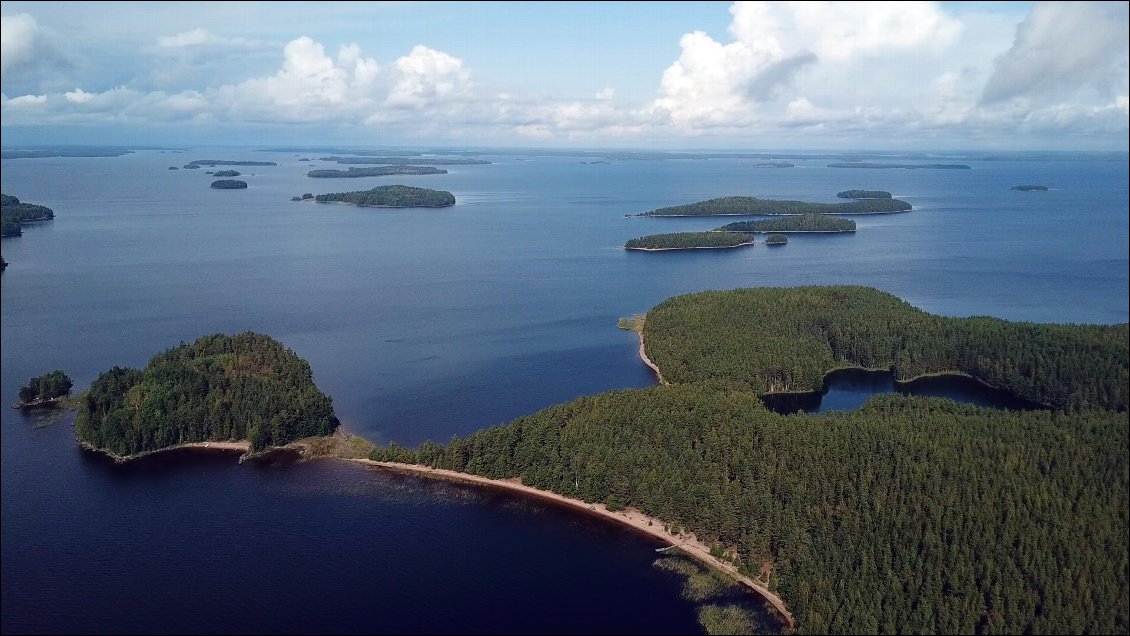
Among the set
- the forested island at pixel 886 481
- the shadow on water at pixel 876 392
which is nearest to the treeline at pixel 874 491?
the forested island at pixel 886 481

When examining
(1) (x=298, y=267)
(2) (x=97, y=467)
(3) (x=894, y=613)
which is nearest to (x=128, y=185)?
(1) (x=298, y=267)

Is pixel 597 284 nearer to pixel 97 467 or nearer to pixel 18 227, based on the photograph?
pixel 97 467

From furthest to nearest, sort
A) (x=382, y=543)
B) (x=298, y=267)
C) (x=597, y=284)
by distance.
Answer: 1. (x=298, y=267)
2. (x=597, y=284)
3. (x=382, y=543)

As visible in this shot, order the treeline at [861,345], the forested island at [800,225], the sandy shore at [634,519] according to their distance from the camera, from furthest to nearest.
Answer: the forested island at [800,225]
the treeline at [861,345]
the sandy shore at [634,519]

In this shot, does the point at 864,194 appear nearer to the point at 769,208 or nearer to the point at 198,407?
the point at 769,208

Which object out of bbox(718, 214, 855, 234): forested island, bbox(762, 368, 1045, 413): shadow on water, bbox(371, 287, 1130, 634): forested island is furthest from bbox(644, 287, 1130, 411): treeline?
bbox(718, 214, 855, 234): forested island

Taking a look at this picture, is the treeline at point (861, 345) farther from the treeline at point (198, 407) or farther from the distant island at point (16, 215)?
the distant island at point (16, 215)
